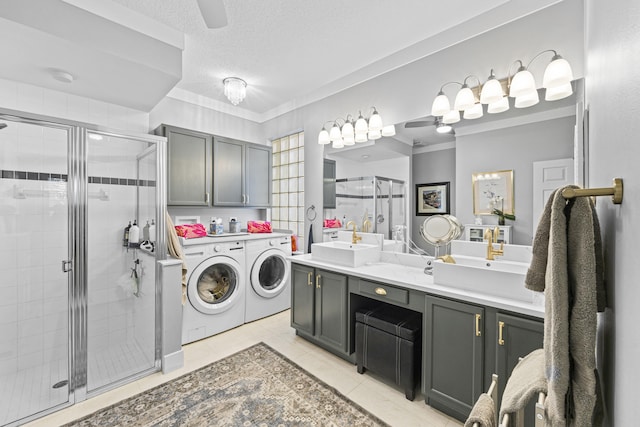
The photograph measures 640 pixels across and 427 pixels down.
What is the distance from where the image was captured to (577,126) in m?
1.60

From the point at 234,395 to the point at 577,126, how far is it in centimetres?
279

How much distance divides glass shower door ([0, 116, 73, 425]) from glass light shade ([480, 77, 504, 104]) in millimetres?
2924

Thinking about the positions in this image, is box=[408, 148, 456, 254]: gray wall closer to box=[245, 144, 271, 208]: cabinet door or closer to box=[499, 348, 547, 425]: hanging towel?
box=[499, 348, 547, 425]: hanging towel

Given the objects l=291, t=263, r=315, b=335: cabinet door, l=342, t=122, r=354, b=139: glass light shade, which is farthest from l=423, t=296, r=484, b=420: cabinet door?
l=342, t=122, r=354, b=139: glass light shade

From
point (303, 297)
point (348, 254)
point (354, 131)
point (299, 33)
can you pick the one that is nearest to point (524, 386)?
point (348, 254)

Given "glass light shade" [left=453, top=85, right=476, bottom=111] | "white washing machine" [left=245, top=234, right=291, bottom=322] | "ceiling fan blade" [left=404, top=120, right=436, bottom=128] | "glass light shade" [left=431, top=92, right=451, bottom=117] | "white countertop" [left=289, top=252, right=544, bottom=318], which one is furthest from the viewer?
"white washing machine" [left=245, top=234, right=291, bottom=322]

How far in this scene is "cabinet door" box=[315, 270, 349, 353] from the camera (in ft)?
7.88

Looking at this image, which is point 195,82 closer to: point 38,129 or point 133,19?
point 133,19

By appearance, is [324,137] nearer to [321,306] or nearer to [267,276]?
[321,306]

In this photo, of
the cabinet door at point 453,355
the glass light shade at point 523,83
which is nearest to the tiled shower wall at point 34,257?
the cabinet door at point 453,355

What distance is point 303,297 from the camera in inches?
109

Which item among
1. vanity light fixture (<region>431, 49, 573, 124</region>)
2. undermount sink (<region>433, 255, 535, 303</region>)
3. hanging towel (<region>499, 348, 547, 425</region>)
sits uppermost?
vanity light fixture (<region>431, 49, 573, 124</region>)

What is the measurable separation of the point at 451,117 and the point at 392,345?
179 cm

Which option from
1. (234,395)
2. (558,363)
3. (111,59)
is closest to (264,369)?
(234,395)
